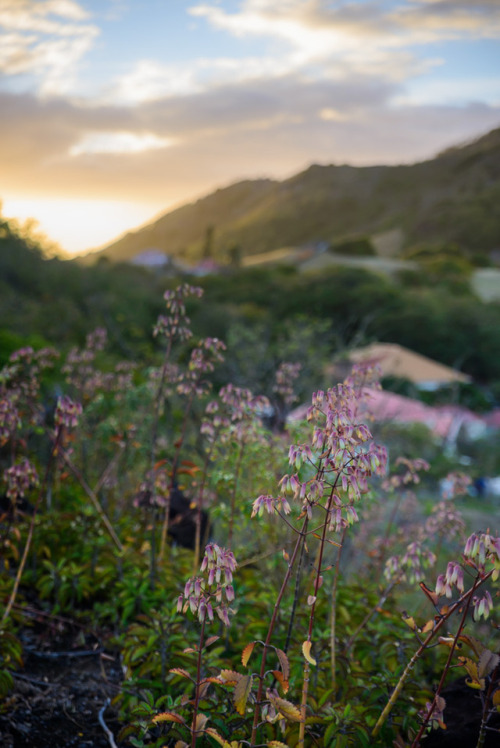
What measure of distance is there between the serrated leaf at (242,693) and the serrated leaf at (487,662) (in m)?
0.81

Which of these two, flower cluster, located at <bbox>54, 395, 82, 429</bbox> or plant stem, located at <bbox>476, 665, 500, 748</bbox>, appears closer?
plant stem, located at <bbox>476, 665, 500, 748</bbox>

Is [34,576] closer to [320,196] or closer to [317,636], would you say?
[317,636]

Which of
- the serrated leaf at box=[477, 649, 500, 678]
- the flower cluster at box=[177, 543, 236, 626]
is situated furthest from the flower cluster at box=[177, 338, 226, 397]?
the serrated leaf at box=[477, 649, 500, 678]

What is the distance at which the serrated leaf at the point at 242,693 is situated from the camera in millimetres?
2074

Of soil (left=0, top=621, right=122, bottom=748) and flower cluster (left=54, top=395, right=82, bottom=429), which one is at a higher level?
flower cluster (left=54, top=395, right=82, bottom=429)

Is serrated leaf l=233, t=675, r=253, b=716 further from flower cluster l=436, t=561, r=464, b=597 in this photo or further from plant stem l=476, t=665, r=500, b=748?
plant stem l=476, t=665, r=500, b=748

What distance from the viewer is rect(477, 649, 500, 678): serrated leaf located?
7.14 feet

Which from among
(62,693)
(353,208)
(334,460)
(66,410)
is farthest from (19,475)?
(353,208)

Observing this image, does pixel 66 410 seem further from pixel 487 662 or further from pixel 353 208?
pixel 353 208

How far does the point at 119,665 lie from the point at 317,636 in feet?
4.04

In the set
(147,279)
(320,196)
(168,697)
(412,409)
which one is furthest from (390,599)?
(320,196)

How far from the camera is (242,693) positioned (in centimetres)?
209

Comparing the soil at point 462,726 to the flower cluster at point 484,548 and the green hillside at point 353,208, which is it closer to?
the flower cluster at point 484,548

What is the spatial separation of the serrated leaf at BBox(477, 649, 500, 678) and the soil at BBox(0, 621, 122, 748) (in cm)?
165
